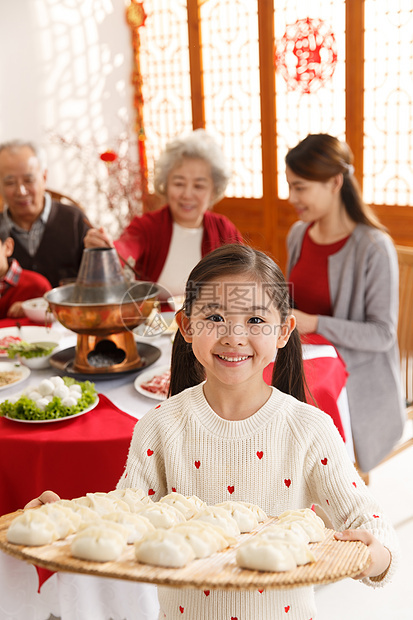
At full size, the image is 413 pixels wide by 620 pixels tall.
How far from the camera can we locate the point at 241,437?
48.4 inches

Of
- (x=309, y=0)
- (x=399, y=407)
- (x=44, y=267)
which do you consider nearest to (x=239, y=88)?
(x=309, y=0)

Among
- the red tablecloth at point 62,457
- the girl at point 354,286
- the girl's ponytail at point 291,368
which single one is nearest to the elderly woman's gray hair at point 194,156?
the girl at point 354,286

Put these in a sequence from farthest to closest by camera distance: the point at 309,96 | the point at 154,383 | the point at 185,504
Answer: the point at 309,96, the point at 154,383, the point at 185,504

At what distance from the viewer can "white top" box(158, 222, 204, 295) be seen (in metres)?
3.11

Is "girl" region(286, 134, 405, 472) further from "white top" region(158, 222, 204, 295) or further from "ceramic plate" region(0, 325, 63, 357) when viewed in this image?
"ceramic plate" region(0, 325, 63, 357)

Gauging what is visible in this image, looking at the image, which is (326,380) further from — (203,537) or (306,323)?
(203,537)

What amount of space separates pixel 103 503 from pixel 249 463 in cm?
32

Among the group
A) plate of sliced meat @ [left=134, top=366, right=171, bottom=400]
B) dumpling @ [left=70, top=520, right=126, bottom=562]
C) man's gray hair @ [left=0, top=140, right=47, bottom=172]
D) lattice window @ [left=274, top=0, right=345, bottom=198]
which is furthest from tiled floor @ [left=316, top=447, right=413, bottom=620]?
lattice window @ [left=274, top=0, right=345, bottom=198]

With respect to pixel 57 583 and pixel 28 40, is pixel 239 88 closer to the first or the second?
pixel 28 40

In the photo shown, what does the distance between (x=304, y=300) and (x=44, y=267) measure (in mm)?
1513

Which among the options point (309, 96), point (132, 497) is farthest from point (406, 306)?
point (309, 96)

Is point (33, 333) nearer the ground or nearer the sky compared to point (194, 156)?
nearer the ground

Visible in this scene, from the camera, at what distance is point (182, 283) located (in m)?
3.07

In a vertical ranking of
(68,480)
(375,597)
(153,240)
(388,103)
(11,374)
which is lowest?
(375,597)
